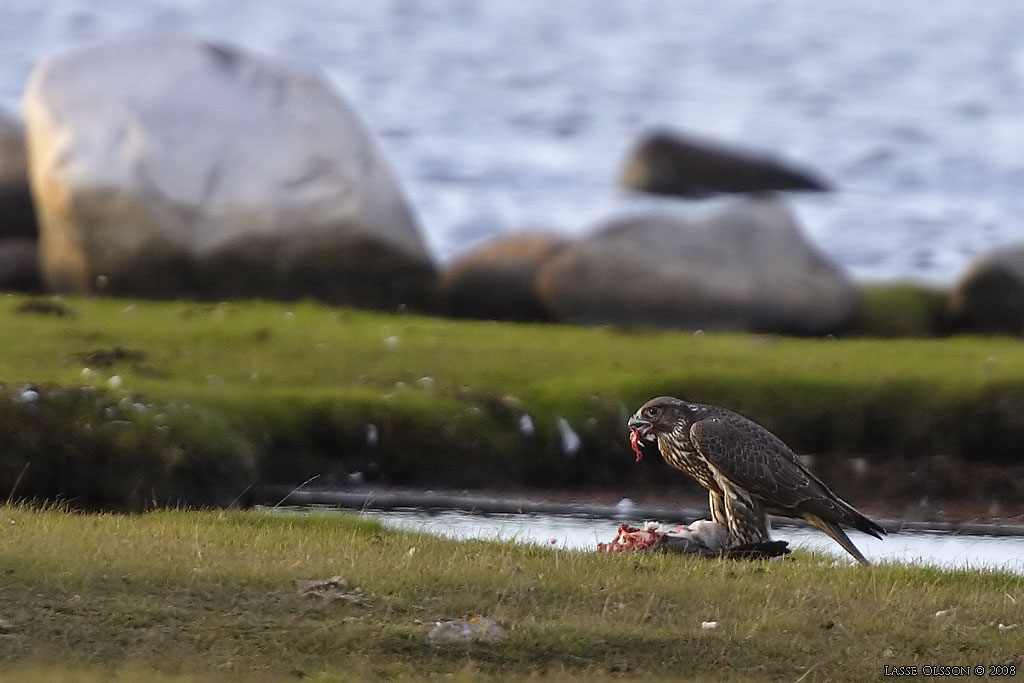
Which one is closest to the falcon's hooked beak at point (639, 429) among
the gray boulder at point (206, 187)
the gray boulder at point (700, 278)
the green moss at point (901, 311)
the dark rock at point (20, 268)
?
the gray boulder at point (700, 278)

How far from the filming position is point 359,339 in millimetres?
21438

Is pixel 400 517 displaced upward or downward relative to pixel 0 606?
downward

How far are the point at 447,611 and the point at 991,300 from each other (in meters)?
17.6

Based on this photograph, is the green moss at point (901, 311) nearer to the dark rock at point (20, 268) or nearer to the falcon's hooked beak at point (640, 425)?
the dark rock at point (20, 268)

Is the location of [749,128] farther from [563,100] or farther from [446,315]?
[446,315]

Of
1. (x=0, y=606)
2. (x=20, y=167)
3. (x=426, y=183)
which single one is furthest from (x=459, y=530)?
(x=426, y=183)

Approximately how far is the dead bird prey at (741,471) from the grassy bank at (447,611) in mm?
616

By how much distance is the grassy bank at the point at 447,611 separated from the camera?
957cm

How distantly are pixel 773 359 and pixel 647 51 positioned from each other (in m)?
59.9

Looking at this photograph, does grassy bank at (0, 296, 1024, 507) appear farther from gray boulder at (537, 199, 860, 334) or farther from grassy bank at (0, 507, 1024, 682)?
grassy bank at (0, 507, 1024, 682)

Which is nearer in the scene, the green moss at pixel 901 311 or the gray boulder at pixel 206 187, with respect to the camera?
the gray boulder at pixel 206 187

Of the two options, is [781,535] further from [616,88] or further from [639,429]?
[616,88]

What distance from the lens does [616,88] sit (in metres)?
71.0

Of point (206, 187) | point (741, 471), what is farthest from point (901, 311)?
point (741, 471)
